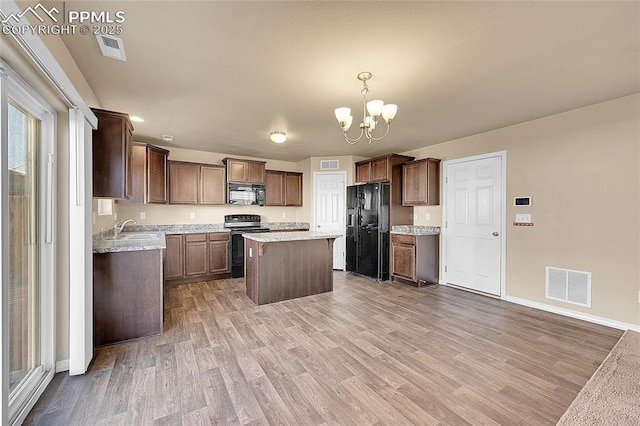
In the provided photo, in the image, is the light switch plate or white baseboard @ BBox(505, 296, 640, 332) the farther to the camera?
the light switch plate

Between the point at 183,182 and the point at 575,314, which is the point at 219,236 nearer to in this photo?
the point at 183,182

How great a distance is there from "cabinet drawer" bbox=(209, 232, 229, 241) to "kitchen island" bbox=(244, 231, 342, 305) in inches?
52.3

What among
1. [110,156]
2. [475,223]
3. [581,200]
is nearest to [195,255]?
[110,156]

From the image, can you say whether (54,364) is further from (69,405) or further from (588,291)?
(588,291)

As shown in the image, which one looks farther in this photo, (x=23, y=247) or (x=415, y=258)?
(x=415, y=258)

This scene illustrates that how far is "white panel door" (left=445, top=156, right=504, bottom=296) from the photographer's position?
404cm

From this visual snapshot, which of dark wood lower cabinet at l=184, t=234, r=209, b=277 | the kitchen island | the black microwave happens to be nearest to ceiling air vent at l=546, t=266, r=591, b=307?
the kitchen island

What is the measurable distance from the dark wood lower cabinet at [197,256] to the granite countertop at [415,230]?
3.17 m

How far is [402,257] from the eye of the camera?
481 centimetres

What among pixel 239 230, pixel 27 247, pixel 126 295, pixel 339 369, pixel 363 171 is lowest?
pixel 339 369

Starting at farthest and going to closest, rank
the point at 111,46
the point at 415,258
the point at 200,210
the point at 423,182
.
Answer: the point at 200,210 → the point at 423,182 → the point at 415,258 → the point at 111,46

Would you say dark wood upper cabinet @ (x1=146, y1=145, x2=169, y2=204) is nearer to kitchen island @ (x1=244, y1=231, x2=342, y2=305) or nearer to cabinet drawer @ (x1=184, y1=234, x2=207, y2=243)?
cabinet drawer @ (x1=184, y1=234, x2=207, y2=243)

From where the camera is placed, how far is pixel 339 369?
2197 mm

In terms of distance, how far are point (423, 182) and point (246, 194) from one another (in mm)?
3449
